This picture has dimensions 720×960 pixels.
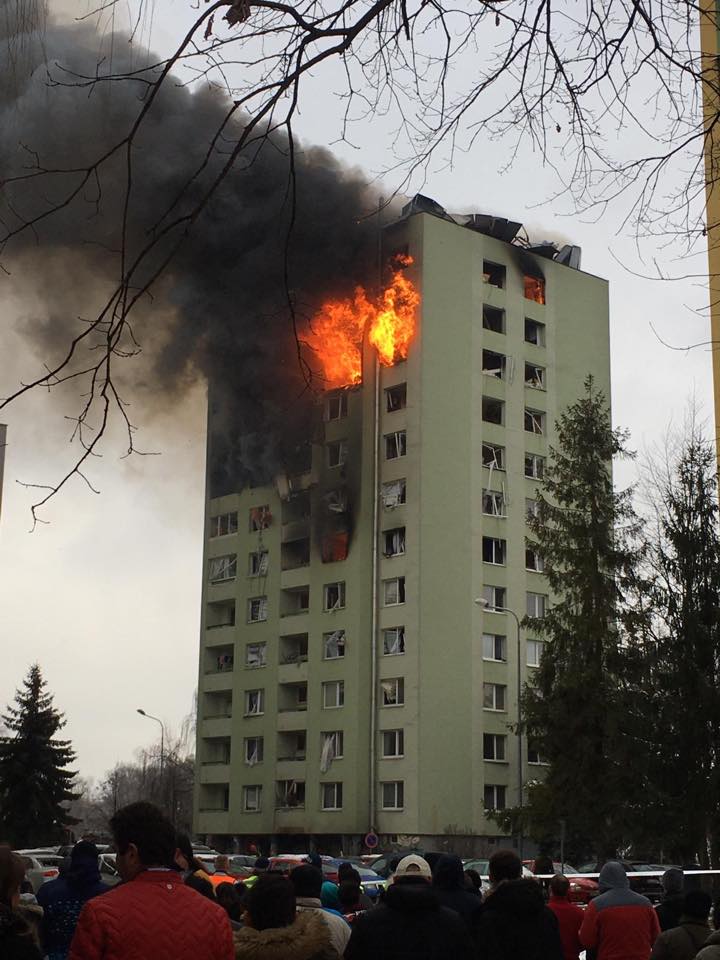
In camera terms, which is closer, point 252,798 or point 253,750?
point 252,798

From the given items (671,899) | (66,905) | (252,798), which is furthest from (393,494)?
(66,905)

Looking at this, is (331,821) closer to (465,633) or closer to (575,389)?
(465,633)

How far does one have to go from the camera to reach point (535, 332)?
58.7 metres

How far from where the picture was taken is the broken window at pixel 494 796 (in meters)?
50.6

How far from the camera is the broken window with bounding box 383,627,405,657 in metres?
51.3

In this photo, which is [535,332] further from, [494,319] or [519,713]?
[519,713]

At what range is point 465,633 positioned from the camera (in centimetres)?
5194

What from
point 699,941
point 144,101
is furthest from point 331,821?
point 144,101

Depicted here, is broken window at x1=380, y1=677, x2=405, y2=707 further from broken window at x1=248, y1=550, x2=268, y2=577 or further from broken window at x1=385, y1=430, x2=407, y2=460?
broken window at x1=248, y1=550, x2=268, y2=577

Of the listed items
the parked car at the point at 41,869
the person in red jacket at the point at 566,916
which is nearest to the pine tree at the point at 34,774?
the parked car at the point at 41,869

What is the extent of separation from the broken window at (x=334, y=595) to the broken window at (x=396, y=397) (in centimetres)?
756

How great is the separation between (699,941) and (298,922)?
3.31 metres

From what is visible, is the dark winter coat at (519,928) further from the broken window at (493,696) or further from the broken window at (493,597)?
the broken window at (493,597)

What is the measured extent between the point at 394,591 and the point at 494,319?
13376 mm
